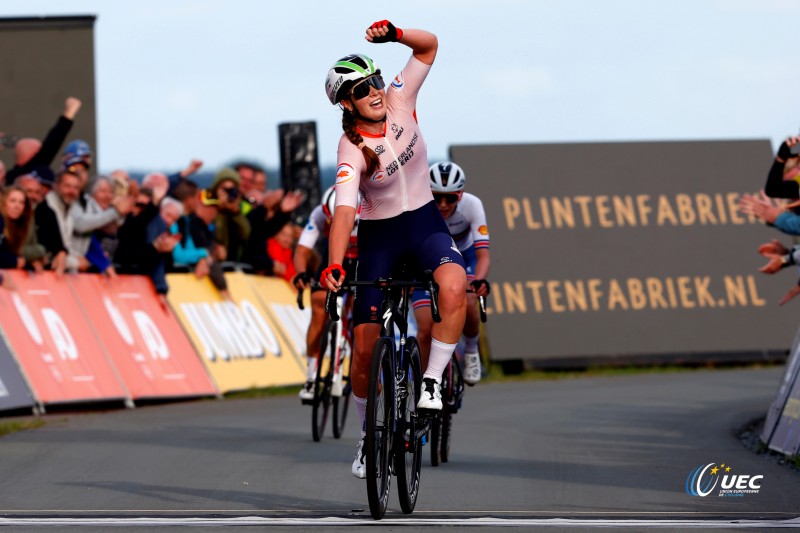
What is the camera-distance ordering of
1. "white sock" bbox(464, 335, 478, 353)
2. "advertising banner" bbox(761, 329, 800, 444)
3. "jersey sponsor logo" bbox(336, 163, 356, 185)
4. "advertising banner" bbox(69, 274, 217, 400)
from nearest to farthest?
"jersey sponsor logo" bbox(336, 163, 356, 185) < "advertising banner" bbox(761, 329, 800, 444) < "white sock" bbox(464, 335, 478, 353) < "advertising banner" bbox(69, 274, 217, 400)

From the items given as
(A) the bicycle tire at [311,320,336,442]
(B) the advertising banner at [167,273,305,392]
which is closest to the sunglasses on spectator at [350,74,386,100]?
(A) the bicycle tire at [311,320,336,442]

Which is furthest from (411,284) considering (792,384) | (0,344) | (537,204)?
(537,204)

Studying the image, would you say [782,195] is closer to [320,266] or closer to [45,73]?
[320,266]

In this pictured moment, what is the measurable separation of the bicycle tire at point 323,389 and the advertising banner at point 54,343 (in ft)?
11.3

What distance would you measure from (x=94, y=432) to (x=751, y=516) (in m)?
7.25

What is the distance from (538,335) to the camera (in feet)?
82.2

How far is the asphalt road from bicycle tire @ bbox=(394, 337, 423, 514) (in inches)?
5.6

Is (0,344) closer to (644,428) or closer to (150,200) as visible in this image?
(150,200)

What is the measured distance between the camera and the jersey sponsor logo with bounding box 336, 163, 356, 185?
865 cm

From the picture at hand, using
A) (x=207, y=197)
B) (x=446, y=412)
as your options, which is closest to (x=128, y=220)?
(x=207, y=197)

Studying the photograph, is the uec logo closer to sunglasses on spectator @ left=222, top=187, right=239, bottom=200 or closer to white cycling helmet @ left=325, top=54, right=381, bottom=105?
white cycling helmet @ left=325, top=54, right=381, bottom=105

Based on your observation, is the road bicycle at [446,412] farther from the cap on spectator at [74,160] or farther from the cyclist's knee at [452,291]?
the cap on spectator at [74,160]

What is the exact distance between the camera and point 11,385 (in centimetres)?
1575

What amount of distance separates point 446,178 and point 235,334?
8.66m
